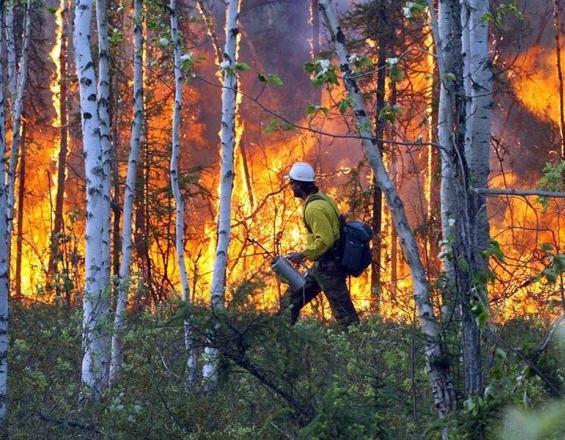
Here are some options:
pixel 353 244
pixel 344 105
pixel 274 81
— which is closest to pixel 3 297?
pixel 274 81

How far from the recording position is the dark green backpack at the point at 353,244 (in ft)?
33.6

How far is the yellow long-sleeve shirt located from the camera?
10.1m

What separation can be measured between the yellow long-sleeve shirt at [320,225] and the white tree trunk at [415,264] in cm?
469

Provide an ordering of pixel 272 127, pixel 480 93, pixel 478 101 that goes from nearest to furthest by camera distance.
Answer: pixel 272 127 → pixel 480 93 → pixel 478 101

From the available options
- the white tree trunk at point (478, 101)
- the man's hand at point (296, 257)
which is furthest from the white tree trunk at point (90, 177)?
the white tree trunk at point (478, 101)

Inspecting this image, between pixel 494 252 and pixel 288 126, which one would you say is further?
pixel 288 126

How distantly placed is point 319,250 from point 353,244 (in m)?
0.38

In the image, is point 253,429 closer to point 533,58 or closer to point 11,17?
point 11,17

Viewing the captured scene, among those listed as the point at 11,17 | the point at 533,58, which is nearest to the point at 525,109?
the point at 533,58

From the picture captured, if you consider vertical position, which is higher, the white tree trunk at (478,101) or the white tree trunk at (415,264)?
the white tree trunk at (478,101)

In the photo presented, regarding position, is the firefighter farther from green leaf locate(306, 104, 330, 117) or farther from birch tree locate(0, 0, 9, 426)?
green leaf locate(306, 104, 330, 117)

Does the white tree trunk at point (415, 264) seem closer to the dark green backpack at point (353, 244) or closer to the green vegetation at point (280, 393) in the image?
the green vegetation at point (280, 393)

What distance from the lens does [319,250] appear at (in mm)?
10117

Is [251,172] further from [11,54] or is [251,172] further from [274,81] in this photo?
[274,81]
